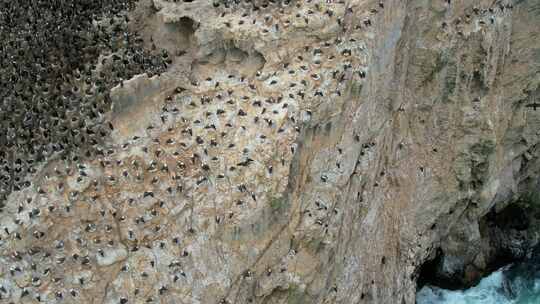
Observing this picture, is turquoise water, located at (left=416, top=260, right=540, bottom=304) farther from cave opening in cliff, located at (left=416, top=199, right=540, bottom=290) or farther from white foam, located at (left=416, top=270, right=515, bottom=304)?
cave opening in cliff, located at (left=416, top=199, right=540, bottom=290)

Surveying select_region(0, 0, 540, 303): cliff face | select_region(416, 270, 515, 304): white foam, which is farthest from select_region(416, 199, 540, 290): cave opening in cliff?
select_region(0, 0, 540, 303): cliff face

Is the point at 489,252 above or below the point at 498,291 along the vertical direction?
above

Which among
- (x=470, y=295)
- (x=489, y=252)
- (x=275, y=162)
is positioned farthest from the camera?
(x=489, y=252)

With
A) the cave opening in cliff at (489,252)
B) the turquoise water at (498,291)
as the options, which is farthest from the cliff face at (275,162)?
the turquoise water at (498,291)

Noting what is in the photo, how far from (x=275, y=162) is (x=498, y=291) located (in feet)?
45.0

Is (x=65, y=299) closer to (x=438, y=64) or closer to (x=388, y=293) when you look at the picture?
(x=388, y=293)

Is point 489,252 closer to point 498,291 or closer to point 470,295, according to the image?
point 498,291

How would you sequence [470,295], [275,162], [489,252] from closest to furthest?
[275,162]
[470,295]
[489,252]

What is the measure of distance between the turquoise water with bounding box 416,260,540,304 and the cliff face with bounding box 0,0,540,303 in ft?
8.66

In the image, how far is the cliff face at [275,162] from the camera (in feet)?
62.6

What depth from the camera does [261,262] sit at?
2023 cm

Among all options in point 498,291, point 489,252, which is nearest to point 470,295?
point 498,291

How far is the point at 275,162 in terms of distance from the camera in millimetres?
20000

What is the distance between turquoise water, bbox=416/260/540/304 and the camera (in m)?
28.1
